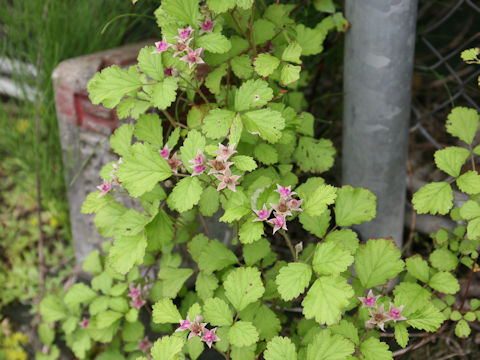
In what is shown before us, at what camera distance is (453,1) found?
5.81 feet

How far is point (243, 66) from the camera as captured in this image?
1174 millimetres

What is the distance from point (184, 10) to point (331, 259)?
0.65 m

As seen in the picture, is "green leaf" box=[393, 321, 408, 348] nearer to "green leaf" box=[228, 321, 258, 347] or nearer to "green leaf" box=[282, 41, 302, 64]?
"green leaf" box=[228, 321, 258, 347]

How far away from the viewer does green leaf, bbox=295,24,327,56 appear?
4.07 ft

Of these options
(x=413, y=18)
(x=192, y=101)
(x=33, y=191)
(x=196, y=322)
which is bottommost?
(x=33, y=191)

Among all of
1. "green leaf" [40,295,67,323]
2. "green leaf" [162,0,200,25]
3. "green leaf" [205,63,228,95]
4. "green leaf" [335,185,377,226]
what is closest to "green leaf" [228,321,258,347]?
"green leaf" [335,185,377,226]

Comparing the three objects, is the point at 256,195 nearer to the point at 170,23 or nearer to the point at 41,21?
the point at 170,23

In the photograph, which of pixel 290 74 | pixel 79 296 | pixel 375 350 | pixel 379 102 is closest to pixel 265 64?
pixel 290 74

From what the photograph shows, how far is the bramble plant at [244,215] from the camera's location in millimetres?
949

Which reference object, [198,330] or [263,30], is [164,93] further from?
[198,330]

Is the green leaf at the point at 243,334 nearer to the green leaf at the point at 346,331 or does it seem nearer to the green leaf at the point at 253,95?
the green leaf at the point at 346,331

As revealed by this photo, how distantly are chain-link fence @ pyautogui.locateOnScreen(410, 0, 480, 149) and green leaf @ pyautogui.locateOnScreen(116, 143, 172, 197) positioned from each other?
3.61 feet

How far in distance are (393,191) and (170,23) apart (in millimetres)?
798

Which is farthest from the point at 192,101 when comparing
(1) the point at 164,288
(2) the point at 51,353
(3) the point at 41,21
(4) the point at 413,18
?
(2) the point at 51,353
